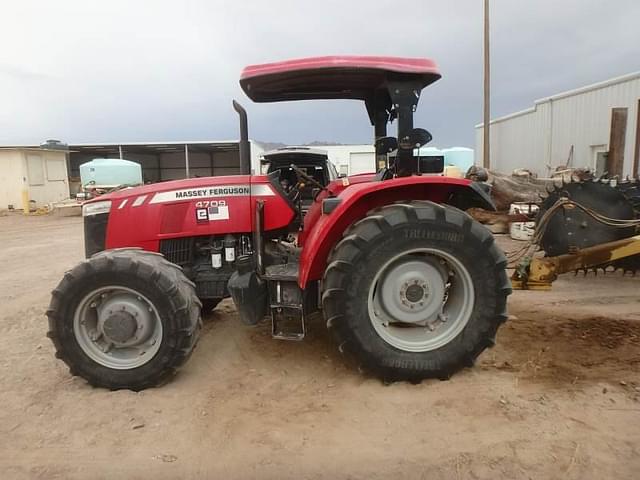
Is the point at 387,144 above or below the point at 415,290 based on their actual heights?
above

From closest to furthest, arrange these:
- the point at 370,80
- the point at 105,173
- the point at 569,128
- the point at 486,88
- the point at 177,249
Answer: the point at 370,80, the point at 177,249, the point at 569,128, the point at 486,88, the point at 105,173

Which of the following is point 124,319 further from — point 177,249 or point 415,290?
point 415,290

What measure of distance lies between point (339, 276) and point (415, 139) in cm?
113

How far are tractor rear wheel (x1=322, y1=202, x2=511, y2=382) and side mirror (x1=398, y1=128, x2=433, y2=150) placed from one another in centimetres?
43

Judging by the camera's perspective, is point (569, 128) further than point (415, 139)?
Yes

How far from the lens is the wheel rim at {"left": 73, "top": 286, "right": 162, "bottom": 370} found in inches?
128

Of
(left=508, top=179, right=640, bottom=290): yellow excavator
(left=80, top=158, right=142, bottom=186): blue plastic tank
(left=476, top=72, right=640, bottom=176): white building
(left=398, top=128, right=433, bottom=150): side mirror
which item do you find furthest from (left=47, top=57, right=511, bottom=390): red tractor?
(left=80, top=158, right=142, bottom=186): blue plastic tank

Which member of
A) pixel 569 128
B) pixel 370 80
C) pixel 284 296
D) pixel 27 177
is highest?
pixel 569 128

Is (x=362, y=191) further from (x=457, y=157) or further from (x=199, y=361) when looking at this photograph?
(x=457, y=157)

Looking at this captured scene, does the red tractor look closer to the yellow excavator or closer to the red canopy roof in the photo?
the red canopy roof

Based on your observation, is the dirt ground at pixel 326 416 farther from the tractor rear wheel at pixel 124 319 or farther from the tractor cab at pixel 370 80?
the tractor cab at pixel 370 80

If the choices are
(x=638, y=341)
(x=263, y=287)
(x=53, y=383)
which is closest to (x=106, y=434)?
(x=53, y=383)

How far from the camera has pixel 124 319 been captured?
323 centimetres

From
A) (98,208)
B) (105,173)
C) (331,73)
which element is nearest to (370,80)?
(331,73)
